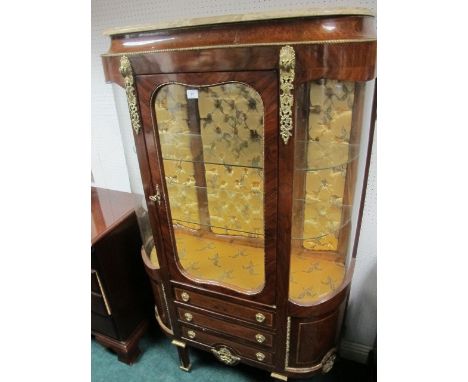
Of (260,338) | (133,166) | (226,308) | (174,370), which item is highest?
(133,166)

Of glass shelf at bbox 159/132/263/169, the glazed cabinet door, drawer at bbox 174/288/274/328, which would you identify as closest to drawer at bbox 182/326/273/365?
drawer at bbox 174/288/274/328

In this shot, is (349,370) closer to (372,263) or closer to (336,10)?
(372,263)

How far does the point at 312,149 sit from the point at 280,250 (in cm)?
31

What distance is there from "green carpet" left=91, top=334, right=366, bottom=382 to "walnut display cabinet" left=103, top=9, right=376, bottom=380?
15 cm

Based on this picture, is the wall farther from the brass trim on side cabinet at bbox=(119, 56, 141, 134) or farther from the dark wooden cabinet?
the brass trim on side cabinet at bbox=(119, 56, 141, 134)

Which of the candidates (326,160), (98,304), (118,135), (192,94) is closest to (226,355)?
(98,304)

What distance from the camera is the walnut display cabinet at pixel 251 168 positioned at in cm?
67

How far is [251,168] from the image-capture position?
0.98 m

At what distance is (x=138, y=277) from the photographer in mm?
1462

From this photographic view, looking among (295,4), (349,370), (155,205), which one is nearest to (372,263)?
(349,370)

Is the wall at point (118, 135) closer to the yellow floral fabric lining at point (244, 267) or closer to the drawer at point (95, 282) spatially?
the yellow floral fabric lining at point (244, 267)

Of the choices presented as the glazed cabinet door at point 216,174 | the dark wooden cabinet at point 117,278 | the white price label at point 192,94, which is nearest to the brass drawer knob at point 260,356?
the glazed cabinet door at point 216,174

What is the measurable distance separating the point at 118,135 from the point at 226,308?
95cm

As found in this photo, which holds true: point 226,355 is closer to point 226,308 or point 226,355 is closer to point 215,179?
point 226,308
